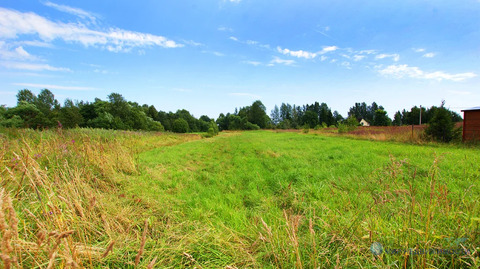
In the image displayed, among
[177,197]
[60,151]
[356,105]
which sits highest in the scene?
[356,105]

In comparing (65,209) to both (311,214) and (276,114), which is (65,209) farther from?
(276,114)

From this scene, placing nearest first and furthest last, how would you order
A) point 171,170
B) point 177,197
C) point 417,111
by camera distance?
point 177,197, point 171,170, point 417,111

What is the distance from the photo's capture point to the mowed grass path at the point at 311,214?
164 centimetres

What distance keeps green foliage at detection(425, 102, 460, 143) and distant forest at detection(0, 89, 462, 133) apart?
2.97ft

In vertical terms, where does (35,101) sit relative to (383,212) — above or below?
above

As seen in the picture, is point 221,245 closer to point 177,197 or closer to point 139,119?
point 177,197

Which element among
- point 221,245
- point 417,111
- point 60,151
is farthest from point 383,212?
point 417,111

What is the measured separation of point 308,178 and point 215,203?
2.58m

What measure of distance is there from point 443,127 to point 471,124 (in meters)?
1.23

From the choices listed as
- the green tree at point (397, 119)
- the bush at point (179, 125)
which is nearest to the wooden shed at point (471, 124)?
the bush at point (179, 125)

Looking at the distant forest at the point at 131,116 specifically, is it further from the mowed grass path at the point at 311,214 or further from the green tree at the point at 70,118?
the mowed grass path at the point at 311,214

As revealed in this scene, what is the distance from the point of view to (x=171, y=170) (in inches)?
245

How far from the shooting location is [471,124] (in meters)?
11.2

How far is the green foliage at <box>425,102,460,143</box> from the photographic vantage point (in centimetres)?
1155
